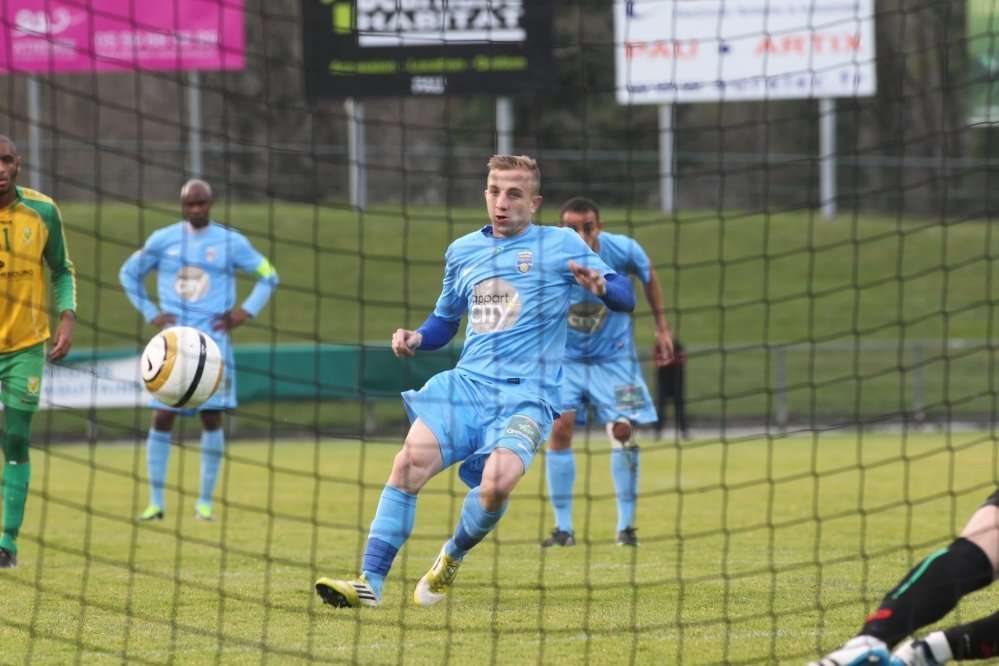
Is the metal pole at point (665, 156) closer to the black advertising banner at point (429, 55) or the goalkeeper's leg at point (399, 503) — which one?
the black advertising banner at point (429, 55)

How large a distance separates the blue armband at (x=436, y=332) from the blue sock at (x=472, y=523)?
0.66 m

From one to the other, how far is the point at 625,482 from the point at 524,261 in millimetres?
2870

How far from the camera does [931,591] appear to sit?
4.64 metres

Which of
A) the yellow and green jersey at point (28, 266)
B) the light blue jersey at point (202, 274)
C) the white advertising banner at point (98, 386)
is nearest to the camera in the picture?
the yellow and green jersey at point (28, 266)

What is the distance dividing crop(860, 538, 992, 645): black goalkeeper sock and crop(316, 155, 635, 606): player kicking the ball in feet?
6.16

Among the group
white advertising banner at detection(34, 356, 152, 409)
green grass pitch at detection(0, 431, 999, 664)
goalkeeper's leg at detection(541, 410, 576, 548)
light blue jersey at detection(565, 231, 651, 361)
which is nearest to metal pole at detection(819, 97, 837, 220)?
white advertising banner at detection(34, 356, 152, 409)

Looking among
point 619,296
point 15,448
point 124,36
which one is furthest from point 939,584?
point 124,36

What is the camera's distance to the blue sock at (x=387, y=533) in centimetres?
618

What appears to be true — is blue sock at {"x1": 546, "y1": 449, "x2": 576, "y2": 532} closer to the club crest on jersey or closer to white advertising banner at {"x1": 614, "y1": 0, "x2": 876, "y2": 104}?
the club crest on jersey

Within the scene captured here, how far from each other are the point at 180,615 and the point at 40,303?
2.21 metres

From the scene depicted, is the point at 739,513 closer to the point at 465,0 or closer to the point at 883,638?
the point at 883,638

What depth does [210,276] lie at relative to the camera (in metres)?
11.0

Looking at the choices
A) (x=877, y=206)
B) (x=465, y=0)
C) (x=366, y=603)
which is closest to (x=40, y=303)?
(x=366, y=603)

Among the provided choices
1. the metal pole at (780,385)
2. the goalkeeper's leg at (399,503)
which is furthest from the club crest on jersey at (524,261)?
the metal pole at (780,385)
